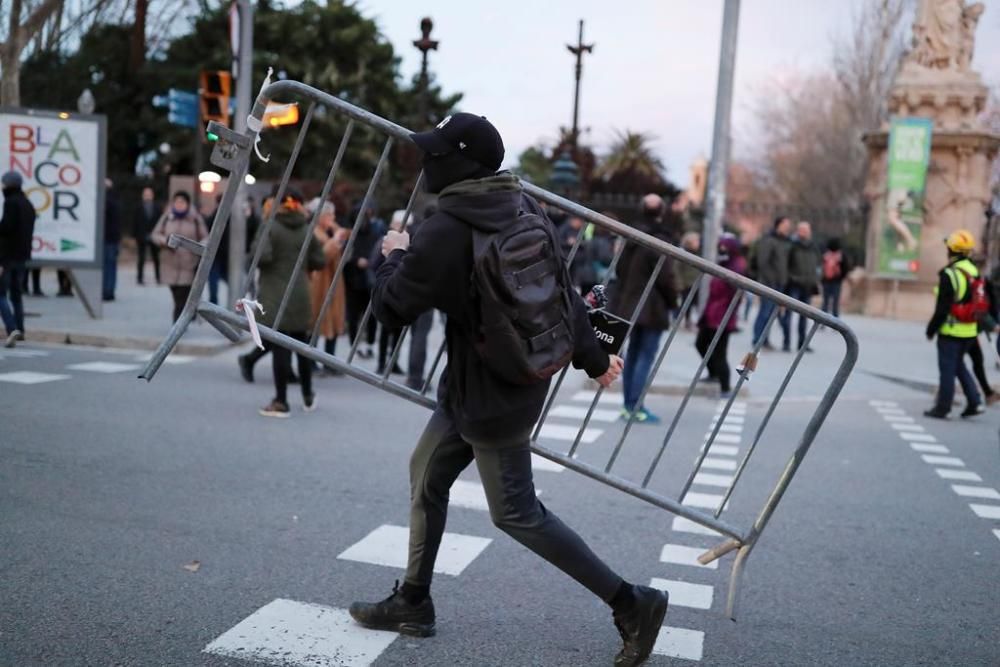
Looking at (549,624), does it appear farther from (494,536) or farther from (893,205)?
(893,205)

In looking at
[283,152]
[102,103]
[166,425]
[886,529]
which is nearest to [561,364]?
[886,529]

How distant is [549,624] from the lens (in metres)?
4.15

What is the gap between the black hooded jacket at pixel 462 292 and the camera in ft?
11.1

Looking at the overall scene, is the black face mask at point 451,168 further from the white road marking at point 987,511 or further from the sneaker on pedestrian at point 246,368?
the sneaker on pedestrian at point 246,368

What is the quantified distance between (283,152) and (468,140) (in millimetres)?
35182

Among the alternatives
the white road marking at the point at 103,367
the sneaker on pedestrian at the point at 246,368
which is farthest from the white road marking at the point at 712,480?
the white road marking at the point at 103,367

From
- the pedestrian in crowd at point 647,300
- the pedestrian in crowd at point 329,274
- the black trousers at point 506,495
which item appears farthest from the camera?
the pedestrian in crowd at point 329,274

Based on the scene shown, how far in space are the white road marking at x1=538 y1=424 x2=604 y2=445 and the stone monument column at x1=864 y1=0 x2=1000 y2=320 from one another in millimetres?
16954

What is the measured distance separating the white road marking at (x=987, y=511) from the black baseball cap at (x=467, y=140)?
4.43 m

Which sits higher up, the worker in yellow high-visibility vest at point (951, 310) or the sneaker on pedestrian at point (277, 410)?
the worker in yellow high-visibility vest at point (951, 310)

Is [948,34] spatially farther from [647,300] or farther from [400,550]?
[400,550]

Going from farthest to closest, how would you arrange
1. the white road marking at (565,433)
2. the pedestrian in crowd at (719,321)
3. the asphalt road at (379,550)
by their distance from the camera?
the pedestrian in crowd at (719,321)
the white road marking at (565,433)
the asphalt road at (379,550)

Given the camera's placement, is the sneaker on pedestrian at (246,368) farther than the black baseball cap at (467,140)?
Yes

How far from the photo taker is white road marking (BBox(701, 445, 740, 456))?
26.5ft
